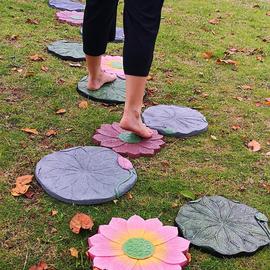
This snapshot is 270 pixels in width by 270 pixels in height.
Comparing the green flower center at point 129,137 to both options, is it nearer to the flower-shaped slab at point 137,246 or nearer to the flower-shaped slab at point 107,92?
the flower-shaped slab at point 107,92

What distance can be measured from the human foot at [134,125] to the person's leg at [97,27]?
0.64 m

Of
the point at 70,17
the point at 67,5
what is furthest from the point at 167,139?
the point at 67,5

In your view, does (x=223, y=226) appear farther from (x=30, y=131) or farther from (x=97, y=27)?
(x=97, y=27)

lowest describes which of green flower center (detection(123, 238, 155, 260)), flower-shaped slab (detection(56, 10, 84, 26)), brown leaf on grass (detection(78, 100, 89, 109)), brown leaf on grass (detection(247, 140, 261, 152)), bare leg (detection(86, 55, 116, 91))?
flower-shaped slab (detection(56, 10, 84, 26))

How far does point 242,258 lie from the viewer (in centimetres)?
209

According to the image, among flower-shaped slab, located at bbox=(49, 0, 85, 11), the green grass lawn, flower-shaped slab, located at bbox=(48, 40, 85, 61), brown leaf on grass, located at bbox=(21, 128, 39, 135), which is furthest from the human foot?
flower-shaped slab, located at bbox=(49, 0, 85, 11)

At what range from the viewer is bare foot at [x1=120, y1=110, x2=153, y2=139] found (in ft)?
8.86

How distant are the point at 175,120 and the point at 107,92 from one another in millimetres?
563

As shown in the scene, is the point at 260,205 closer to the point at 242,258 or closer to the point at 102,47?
the point at 242,258

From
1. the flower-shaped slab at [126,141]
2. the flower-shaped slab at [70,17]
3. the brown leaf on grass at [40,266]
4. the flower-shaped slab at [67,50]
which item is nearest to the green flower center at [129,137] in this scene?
the flower-shaped slab at [126,141]

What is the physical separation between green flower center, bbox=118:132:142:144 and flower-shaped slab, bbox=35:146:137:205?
7.0 inches

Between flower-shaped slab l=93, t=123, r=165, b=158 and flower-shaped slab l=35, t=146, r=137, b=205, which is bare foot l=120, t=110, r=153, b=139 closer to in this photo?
flower-shaped slab l=93, t=123, r=165, b=158

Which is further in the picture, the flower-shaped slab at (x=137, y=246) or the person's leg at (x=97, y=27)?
the person's leg at (x=97, y=27)

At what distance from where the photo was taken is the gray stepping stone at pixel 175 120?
3.02m
